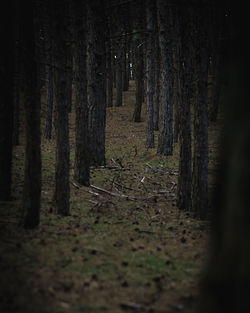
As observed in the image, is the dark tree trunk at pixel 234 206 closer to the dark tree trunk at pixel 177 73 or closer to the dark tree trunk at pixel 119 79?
the dark tree trunk at pixel 177 73

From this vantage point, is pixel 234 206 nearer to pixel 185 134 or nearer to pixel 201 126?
pixel 201 126

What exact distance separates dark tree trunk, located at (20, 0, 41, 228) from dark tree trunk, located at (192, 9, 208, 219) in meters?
3.94

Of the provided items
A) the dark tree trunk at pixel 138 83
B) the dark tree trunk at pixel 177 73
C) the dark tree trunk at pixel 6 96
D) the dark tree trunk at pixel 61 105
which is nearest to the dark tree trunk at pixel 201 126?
the dark tree trunk at pixel 177 73

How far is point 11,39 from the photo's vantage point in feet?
23.7

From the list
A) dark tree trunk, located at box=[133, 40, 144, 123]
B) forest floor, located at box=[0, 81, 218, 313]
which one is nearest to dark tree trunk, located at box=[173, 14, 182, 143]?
forest floor, located at box=[0, 81, 218, 313]

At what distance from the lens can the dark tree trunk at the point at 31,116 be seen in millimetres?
5867

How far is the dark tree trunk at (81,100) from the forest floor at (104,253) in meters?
0.66

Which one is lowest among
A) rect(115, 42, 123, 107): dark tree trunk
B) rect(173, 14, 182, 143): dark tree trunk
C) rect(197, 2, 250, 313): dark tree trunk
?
rect(197, 2, 250, 313): dark tree trunk

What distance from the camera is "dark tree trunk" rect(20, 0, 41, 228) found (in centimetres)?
587

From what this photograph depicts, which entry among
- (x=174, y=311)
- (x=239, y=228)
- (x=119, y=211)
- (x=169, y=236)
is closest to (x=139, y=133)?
(x=119, y=211)

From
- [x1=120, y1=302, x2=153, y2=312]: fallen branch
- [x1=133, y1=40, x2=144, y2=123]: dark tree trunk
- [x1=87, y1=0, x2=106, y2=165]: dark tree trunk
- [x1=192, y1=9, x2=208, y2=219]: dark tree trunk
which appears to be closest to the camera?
[x1=120, y1=302, x2=153, y2=312]: fallen branch

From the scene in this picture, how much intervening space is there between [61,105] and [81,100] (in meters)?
2.47

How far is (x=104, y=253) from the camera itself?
18.1 feet

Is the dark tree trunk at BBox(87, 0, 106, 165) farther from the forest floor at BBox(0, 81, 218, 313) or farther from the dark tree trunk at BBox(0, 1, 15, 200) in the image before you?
the dark tree trunk at BBox(0, 1, 15, 200)
